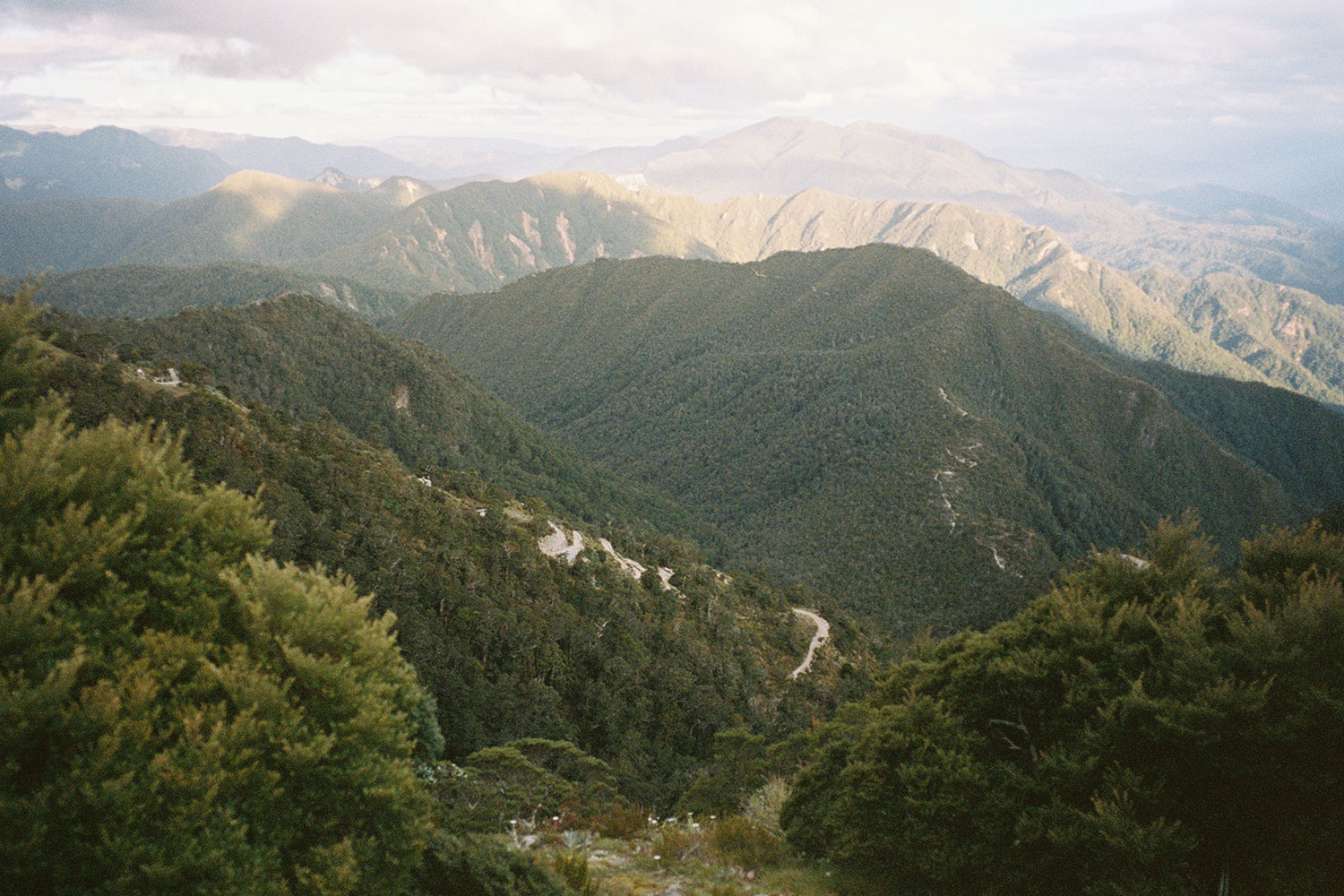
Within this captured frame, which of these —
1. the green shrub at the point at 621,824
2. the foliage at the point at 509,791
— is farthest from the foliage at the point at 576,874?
the green shrub at the point at 621,824

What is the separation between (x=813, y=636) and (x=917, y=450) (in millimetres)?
67692

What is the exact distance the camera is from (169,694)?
464 inches

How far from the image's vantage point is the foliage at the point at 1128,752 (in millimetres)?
16453

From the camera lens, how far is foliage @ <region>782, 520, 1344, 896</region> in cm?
1645

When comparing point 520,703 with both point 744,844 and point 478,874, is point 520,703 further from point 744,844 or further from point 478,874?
point 478,874

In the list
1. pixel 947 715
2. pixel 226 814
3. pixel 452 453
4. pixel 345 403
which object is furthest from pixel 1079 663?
pixel 345 403

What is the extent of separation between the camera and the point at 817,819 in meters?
21.2

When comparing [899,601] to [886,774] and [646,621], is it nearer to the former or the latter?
[646,621]

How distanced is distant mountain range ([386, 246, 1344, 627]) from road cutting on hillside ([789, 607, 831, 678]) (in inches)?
1035

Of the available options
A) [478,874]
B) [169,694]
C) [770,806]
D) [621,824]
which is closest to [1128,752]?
[770,806]

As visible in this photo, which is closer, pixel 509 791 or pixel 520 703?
pixel 509 791

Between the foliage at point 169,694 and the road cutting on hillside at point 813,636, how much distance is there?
54.7m

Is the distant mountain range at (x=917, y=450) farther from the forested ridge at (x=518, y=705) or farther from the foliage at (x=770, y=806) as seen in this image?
the foliage at (x=770, y=806)

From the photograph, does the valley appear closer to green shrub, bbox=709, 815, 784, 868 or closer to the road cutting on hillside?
green shrub, bbox=709, 815, 784, 868
